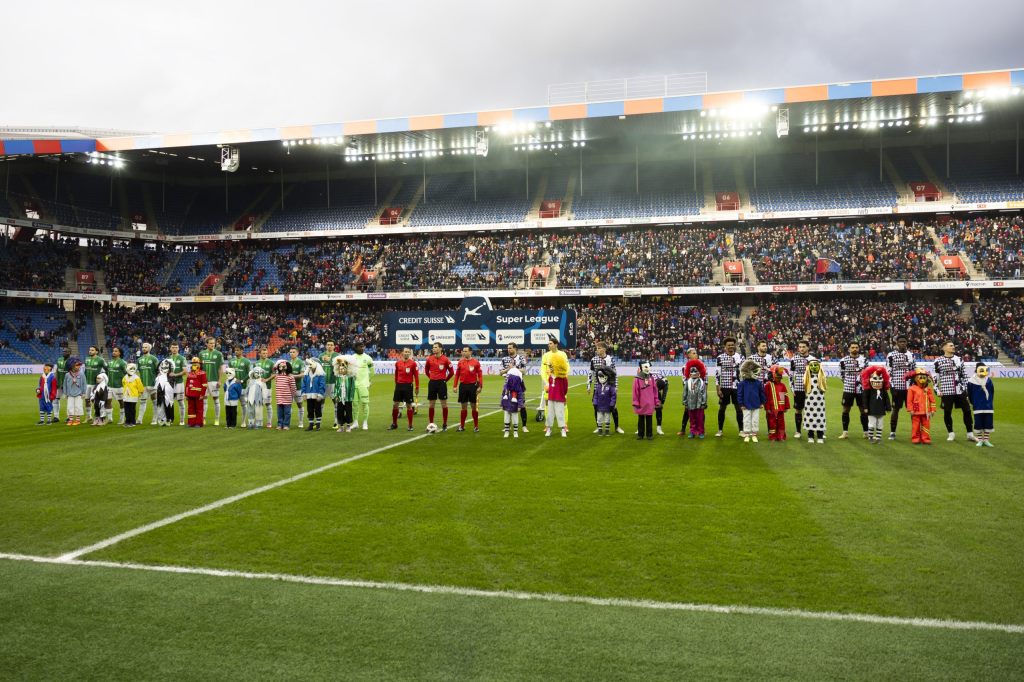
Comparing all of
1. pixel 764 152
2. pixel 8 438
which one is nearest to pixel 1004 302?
pixel 764 152

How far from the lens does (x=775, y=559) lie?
6.03m

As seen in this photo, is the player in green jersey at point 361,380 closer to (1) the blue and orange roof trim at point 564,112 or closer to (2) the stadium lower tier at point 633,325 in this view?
(2) the stadium lower tier at point 633,325

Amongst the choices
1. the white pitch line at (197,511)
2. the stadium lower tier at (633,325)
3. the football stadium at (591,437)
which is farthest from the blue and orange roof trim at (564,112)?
the white pitch line at (197,511)

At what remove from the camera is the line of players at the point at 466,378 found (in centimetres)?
1364

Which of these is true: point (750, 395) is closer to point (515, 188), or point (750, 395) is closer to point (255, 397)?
point (255, 397)

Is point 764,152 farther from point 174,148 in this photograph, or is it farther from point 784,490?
point 784,490

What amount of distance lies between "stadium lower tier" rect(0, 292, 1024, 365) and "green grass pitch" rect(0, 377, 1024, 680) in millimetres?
27750

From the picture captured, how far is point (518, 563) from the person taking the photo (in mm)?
5930

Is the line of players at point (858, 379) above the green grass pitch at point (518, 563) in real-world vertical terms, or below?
above

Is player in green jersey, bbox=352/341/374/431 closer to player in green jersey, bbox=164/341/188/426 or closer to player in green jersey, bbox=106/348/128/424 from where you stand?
player in green jersey, bbox=164/341/188/426

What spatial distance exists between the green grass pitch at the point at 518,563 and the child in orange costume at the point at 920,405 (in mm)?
1402

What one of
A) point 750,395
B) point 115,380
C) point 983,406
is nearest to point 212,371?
point 115,380

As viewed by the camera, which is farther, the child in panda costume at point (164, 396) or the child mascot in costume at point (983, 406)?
the child in panda costume at point (164, 396)

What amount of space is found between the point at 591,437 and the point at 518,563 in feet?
27.2
